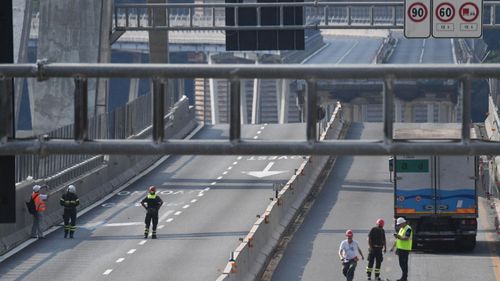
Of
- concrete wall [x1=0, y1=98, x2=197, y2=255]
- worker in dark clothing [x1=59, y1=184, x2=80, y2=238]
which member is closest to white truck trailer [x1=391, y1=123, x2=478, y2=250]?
worker in dark clothing [x1=59, y1=184, x2=80, y2=238]

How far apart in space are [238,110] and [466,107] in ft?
7.22

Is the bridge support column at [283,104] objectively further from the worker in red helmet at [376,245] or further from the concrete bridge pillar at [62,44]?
the worker in red helmet at [376,245]

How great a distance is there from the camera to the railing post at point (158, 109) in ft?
43.8

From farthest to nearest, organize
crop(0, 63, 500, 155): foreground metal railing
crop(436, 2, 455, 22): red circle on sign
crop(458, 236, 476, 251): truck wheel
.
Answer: crop(436, 2, 455, 22): red circle on sign < crop(458, 236, 476, 251): truck wheel < crop(0, 63, 500, 155): foreground metal railing

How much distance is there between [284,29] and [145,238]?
2241 cm

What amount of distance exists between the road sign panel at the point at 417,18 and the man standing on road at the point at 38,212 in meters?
14.4

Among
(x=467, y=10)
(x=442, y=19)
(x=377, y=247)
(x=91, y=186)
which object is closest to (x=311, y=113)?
(x=377, y=247)

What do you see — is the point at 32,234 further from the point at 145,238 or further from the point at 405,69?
the point at 405,69

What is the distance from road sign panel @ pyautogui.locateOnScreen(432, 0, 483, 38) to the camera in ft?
154

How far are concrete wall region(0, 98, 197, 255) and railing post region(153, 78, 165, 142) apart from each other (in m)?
24.3

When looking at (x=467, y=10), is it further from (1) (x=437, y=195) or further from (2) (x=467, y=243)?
(2) (x=467, y=243)

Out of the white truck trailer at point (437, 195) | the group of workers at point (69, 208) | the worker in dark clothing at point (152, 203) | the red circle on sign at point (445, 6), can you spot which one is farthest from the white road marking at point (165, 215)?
the red circle on sign at point (445, 6)

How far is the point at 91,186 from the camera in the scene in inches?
1939

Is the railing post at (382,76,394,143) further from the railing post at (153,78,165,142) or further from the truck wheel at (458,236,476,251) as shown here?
the truck wheel at (458,236,476,251)
